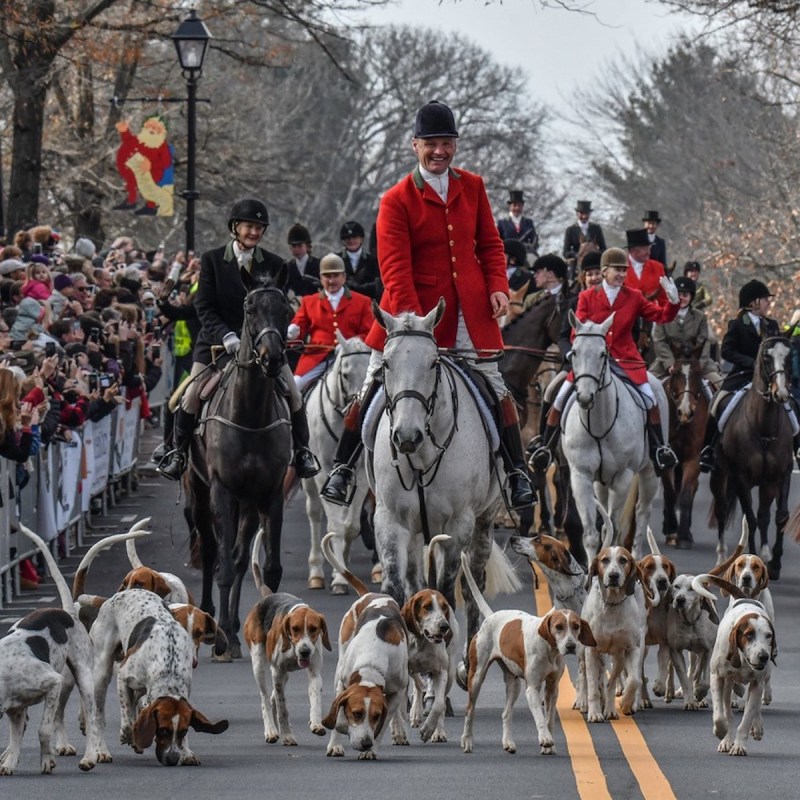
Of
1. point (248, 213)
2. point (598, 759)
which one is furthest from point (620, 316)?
point (598, 759)

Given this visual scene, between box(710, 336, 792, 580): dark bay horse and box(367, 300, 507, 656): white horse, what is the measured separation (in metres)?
7.79

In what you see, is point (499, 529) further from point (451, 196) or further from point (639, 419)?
point (451, 196)

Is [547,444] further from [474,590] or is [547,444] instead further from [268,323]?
[474,590]

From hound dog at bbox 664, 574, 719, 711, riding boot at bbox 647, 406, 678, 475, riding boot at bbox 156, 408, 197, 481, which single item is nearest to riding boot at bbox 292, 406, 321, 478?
riding boot at bbox 156, 408, 197, 481

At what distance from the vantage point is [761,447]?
68.1 feet

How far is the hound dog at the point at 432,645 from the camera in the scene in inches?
458

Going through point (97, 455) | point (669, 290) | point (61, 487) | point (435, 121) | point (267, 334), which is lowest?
point (61, 487)

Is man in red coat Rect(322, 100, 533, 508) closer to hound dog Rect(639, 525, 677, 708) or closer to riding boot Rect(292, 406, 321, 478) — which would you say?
hound dog Rect(639, 525, 677, 708)

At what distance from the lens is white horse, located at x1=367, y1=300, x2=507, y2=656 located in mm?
12148

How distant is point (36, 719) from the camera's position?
41.8 ft

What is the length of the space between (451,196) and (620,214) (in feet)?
204

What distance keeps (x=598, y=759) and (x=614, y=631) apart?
1.52 m

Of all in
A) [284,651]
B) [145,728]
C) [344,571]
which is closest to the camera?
[145,728]

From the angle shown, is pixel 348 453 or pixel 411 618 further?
pixel 348 453
